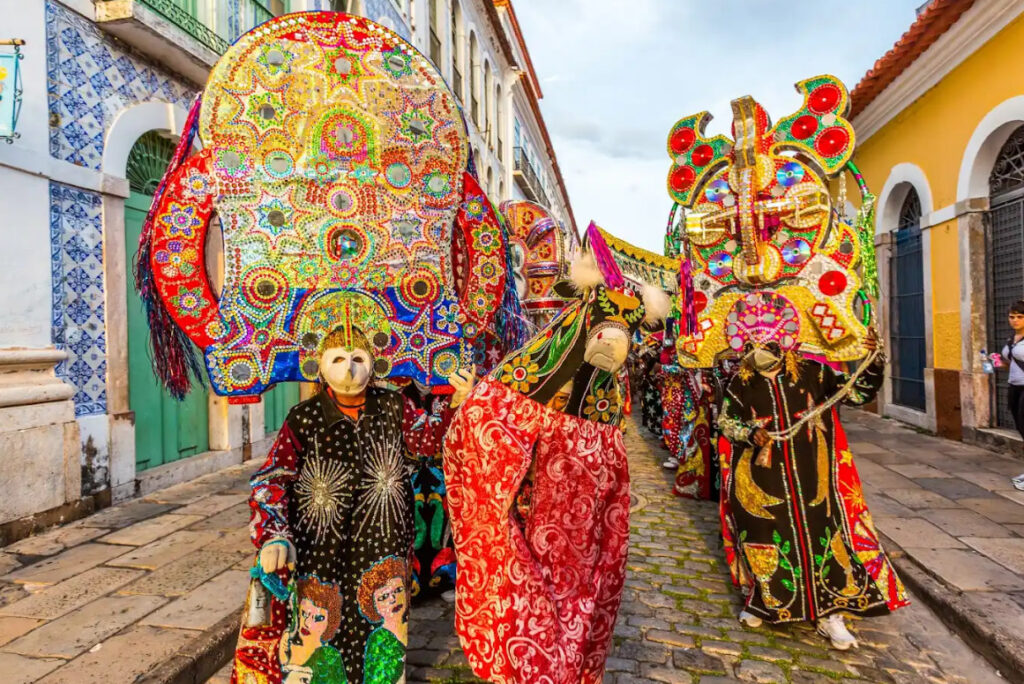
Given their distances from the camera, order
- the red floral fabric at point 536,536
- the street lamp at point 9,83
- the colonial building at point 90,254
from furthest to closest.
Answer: the colonial building at point 90,254 → the street lamp at point 9,83 → the red floral fabric at point 536,536

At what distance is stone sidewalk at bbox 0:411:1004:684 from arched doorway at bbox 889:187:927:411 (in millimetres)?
7387

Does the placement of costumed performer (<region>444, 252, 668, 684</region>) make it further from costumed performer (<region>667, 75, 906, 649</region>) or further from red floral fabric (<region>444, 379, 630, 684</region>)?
costumed performer (<region>667, 75, 906, 649</region>)

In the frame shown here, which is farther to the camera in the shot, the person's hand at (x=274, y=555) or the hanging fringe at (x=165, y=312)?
the hanging fringe at (x=165, y=312)

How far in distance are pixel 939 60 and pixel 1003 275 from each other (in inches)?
128

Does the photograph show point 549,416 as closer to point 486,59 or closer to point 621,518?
point 621,518

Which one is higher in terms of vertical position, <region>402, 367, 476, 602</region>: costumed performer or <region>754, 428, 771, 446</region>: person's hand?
<region>754, 428, 771, 446</region>: person's hand

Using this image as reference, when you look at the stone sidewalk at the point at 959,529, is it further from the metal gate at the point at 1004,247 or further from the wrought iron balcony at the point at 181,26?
the wrought iron balcony at the point at 181,26

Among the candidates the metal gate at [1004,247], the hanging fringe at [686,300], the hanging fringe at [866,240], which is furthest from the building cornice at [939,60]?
the hanging fringe at [686,300]

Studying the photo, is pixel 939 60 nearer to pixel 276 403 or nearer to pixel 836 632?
pixel 836 632

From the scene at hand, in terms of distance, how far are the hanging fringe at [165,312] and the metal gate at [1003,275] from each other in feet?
29.9

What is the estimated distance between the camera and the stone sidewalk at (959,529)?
3402 millimetres

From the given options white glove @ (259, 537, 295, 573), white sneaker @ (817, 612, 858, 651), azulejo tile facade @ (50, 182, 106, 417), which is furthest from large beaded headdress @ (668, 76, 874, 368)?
azulejo tile facade @ (50, 182, 106, 417)

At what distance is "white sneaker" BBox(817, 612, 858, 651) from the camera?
10.5ft

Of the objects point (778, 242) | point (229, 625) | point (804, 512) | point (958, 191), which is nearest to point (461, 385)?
point (229, 625)
